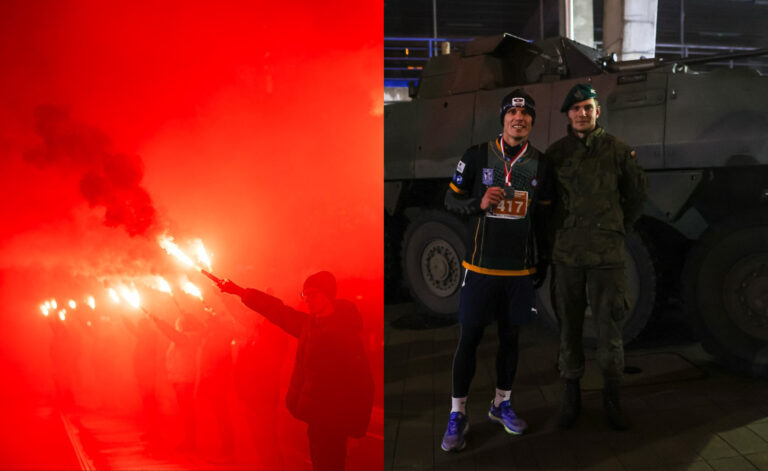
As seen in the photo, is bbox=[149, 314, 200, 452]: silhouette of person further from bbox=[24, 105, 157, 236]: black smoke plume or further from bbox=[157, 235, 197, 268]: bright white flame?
bbox=[24, 105, 157, 236]: black smoke plume

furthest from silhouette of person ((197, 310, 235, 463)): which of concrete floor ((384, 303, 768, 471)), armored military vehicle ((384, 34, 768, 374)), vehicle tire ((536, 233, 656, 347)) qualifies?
armored military vehicle ((384, 34, 768, 374))

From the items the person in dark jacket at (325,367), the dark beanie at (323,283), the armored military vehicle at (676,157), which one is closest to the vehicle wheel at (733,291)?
the armored military vehicle at (676,157)

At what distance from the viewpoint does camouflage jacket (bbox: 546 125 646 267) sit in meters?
3.55

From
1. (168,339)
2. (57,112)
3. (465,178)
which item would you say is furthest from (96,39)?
(465,178)

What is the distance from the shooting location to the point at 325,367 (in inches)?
Result: 115

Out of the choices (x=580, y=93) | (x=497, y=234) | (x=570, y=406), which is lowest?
(x=570, y=406)

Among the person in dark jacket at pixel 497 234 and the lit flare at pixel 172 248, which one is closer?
the lit flare at pixel 172 248

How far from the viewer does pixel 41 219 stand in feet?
8.97

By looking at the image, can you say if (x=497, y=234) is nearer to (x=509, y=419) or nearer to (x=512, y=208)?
(x=512, y=208)

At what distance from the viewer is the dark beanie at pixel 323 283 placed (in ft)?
9.46

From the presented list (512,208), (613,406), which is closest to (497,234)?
(512,208)

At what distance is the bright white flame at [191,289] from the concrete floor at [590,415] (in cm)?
129

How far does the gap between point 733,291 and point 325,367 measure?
326cm

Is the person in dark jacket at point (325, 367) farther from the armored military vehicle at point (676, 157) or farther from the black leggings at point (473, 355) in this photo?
the armored military vehicle at point (676, 157)
